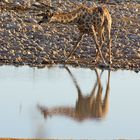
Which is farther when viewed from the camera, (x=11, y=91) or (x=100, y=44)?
(x=100, y=44)

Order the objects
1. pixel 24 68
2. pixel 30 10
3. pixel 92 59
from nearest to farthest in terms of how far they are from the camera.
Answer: pixel 24 68
pixel 92 59
pixel 30 10

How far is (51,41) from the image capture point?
70.7 feet

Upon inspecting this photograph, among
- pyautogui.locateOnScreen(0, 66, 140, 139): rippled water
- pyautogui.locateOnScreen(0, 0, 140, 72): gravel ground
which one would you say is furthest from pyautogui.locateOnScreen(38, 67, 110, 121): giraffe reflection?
pyautogui.locateOnScreen(0, 0, 140, 72): gravel ground

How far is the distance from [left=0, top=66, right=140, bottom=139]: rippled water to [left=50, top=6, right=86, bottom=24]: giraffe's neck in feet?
3.97

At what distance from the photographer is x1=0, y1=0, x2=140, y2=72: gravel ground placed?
63.4ft

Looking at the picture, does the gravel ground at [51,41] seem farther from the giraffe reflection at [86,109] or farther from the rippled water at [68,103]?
the giraffe reflection at [86,109]

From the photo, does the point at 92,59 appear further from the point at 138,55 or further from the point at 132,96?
the point at 132,96

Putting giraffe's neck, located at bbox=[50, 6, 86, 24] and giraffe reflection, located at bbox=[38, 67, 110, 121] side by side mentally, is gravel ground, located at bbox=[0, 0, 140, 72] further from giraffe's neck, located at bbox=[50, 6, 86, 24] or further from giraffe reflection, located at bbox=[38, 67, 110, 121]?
giraffe reflection, located at bbox=[38, 67, 110, 121]

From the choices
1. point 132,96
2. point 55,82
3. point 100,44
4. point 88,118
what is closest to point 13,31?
point 100,44

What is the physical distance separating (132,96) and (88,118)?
7.34ft

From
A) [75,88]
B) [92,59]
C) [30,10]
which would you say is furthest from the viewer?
[30,10]

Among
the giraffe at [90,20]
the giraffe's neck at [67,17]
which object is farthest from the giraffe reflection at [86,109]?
the giraffe at [90,20]

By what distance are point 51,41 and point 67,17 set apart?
9.50 ft

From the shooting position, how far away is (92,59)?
1962cm
